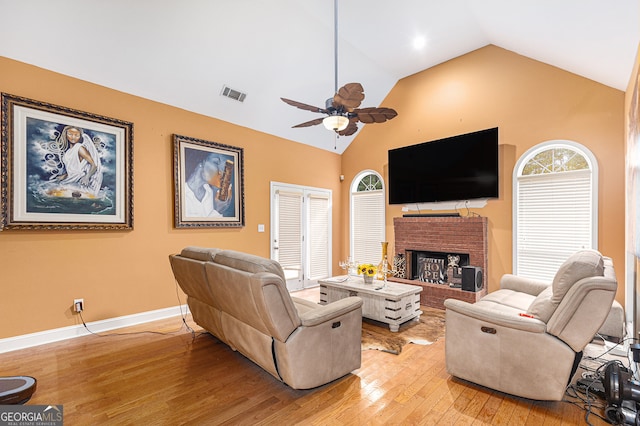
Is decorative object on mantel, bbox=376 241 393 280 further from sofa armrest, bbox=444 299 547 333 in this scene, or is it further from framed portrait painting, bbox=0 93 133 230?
framed portrait painting, bbox=0 93 133 230

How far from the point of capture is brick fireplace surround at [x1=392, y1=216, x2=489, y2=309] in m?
4.73

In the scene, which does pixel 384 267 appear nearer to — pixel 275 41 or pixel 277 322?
pixel 277 322

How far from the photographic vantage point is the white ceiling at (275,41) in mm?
2994

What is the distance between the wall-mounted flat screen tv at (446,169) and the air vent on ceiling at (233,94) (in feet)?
9.51

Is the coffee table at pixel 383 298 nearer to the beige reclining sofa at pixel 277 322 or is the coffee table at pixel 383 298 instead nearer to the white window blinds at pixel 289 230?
the beige reclining sofa at pixel 277 322

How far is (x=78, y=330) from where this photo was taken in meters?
3.56

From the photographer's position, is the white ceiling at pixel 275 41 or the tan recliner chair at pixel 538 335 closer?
the tan recliner chair at pixel 538 335

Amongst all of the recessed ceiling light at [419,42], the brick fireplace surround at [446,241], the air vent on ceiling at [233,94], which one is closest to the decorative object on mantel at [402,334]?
the brick fireplace surround at [446,241]

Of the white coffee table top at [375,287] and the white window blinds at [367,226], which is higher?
the white window blinds at [367,226]

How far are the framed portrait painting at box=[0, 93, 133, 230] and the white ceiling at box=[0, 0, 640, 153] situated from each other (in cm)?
56

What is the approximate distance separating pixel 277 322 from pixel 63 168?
10.5 feet

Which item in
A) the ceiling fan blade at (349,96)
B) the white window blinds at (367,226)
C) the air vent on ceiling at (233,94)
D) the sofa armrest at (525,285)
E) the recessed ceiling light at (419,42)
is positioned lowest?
the sofa armrest at (525,285)

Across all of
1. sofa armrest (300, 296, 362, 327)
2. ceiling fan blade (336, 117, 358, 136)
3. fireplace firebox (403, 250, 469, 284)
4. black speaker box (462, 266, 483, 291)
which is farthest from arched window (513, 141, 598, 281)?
sofa armrest (300, 296, 362, 327)
